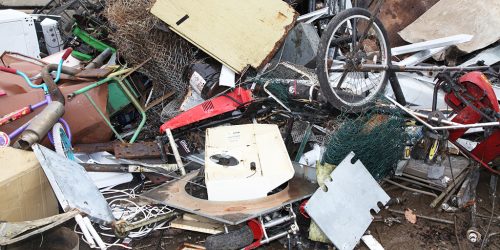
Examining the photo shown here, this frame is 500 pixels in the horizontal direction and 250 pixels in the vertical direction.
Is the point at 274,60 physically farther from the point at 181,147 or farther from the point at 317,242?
the point at 317,242

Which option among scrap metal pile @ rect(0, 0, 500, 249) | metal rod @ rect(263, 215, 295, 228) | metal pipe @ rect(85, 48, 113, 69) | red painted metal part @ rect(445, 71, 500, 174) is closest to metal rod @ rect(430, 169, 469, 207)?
scrap metal pile @ rect(0, 0, 500, 249)

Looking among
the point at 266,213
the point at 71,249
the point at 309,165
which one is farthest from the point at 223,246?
the point at 309,165

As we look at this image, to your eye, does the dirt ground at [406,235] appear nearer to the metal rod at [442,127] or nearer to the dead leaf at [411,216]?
the dead leaf at [411,216]

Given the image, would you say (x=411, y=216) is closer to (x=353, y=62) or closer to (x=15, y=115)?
(x=353, y=62)

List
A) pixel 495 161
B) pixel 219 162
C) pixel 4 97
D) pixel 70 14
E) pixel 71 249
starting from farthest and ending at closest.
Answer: pixel 70 14 < pixel 4 97 < pixel 495 161 < pixel 219 162 < pixel 71 249

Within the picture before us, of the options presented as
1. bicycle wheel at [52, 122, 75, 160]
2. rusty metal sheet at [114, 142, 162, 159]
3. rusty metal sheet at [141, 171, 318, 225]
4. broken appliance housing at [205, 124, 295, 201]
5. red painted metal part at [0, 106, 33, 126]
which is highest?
red painted metal part at [0, 106, 33, 126]

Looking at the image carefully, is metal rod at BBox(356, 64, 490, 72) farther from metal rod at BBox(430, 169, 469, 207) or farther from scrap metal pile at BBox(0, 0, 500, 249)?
metal rod at BBox(430, 169, 469, 207)

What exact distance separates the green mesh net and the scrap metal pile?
16 mm

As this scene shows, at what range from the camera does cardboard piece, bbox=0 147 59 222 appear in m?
3.16

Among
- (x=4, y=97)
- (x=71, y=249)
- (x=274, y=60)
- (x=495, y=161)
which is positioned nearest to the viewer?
(x=71, y=249)

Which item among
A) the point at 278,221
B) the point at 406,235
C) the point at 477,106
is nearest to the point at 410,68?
the point at 477,106

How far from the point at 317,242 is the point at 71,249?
173cm

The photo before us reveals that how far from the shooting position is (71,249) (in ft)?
10.1

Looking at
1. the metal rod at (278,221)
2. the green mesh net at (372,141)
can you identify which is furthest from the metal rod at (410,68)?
the metal rod at (278,221)
